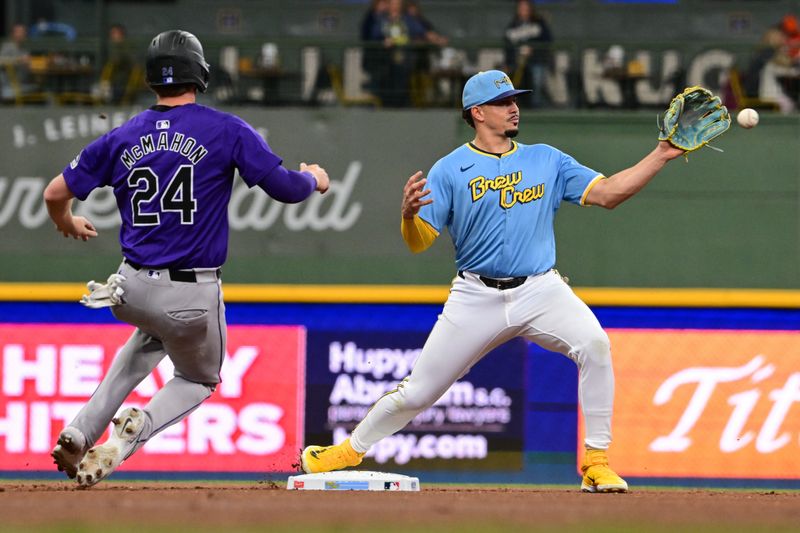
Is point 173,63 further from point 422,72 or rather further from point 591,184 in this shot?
point 422,72

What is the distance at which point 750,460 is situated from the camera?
930 centimetres

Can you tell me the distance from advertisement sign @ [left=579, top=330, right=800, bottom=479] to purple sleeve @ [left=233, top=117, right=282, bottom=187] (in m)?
4.30

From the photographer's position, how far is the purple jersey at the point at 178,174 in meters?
5.73

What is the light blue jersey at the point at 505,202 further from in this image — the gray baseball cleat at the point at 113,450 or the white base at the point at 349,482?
the gray baseball cleat at the point at 113,450

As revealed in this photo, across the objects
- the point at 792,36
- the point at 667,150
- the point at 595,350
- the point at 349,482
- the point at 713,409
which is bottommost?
the point at 713,409

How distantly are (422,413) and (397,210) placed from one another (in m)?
2.99

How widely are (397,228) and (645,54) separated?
8.99 ft

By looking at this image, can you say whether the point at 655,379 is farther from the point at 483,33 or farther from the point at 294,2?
the point at 294,2

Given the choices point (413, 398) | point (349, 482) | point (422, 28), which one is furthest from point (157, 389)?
point (422, 28)

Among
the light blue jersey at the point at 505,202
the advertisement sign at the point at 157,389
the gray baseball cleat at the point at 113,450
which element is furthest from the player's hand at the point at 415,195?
the advertisement sign at the point at 157,389

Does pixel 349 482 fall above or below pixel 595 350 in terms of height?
below

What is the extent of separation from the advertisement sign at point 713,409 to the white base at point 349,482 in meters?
3.03

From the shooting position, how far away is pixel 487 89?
650cm

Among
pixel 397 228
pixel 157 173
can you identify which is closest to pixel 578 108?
pixel 397 228
